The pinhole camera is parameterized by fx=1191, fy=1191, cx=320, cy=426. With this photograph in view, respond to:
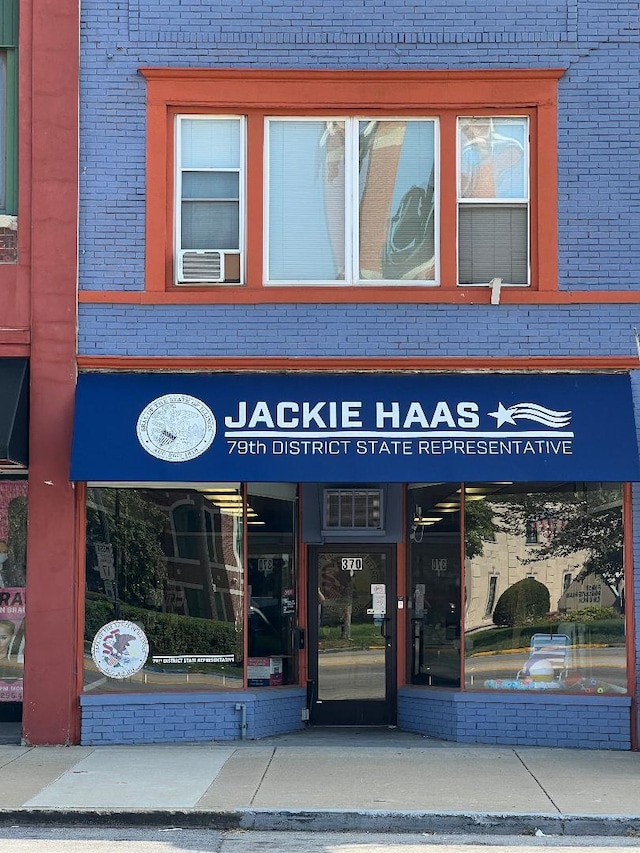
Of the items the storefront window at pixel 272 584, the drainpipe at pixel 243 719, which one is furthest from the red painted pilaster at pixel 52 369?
the storefront window at pixel 272 584

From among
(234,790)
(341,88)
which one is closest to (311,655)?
(234,790)

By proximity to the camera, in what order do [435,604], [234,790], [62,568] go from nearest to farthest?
1. [234,790]
2. [62,568]
3. [435,604]

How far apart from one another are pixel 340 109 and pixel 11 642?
6.58m

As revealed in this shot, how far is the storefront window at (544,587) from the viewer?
11609 mm

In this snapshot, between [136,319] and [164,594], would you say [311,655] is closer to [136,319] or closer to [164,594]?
[164,594]

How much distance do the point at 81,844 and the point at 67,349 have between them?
510cm

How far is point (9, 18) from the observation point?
12000mm

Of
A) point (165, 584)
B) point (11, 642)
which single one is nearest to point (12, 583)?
point (11, 642)

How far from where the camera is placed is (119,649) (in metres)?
11.6

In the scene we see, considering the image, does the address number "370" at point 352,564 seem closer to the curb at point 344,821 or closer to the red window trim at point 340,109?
the red window trim at point 340,109

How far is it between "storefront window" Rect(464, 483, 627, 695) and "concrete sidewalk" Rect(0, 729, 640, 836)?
0.77 meters

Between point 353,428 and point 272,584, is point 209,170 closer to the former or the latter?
point 353,428

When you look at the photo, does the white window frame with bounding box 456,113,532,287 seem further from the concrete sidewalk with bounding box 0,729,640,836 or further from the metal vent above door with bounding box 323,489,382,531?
the concrete sidewalk with bounding box 0,729,640,836

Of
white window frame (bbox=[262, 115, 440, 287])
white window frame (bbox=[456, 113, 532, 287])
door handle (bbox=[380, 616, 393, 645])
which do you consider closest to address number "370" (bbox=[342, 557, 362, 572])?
door handle (bbox=[380, 616, 393, 645])
